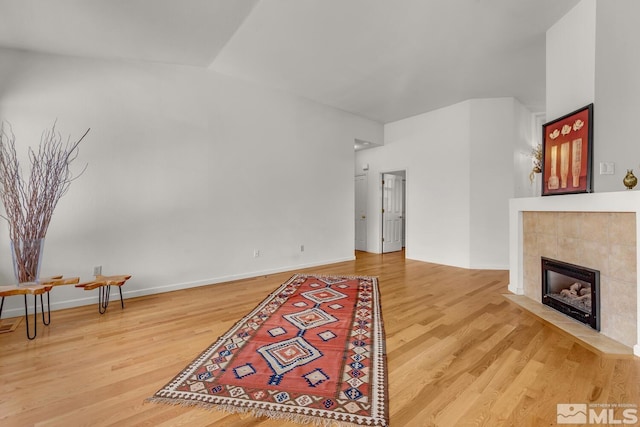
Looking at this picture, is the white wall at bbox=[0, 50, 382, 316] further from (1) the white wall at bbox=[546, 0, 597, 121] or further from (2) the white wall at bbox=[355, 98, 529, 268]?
(1) the white wall at bbox=[546, 0, 597, 121]

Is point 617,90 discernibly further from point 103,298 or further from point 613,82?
point 103,298

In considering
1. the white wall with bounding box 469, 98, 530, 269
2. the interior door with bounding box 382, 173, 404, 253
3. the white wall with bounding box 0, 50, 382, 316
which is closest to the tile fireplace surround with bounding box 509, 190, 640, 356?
the white wall with bounding box 469, 98, 530, 269

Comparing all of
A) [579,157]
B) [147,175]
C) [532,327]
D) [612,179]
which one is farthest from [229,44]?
[532,327]

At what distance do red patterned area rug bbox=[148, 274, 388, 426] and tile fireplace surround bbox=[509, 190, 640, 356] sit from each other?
2.00 meters

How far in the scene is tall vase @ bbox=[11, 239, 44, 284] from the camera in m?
2.69

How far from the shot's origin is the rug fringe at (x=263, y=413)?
1.49 m

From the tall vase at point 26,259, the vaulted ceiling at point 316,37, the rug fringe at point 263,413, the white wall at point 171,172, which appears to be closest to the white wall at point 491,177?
the vaulted ceiling at point 316,37

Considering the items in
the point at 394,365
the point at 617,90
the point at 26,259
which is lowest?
the point at 394,365

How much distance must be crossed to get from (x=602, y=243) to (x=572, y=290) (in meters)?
0.70

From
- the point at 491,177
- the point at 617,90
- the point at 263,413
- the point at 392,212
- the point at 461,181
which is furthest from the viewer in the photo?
the point at 392,212

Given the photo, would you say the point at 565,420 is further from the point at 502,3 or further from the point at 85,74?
the point at 85,74

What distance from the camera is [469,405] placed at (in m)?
1.62

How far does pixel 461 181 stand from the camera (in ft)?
17.4

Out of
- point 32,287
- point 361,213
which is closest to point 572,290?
point 361,213
